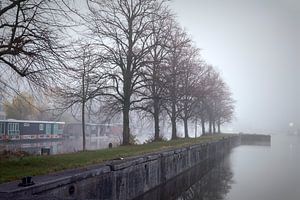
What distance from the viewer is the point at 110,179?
45.2 ft

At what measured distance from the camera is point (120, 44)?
28750mm

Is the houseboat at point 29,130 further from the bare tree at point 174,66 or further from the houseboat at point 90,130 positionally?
the bare tree at point 174,66

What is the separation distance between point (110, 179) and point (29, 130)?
55641mm

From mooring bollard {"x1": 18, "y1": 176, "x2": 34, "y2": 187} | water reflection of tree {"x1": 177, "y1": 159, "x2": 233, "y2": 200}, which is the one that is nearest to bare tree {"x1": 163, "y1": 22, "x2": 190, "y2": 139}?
water reflection of tree {"x1": 177, "y1": 159, "x2": 233, "y2": 200}

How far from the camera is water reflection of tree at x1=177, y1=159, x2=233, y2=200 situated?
21.3m

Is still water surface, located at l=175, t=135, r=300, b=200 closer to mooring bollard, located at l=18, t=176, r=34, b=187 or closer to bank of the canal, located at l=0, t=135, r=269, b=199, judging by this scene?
bank of the canal, located at l=0, t=135, r=269, b=199

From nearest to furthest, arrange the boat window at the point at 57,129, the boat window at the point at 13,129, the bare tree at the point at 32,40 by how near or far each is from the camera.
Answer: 1. the bare tree at the point at 32,40
2. the boat window at the point at 13,129
3. the boat window at the point at 57,129

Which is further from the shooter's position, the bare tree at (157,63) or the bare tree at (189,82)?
the bare tree at (189,82)

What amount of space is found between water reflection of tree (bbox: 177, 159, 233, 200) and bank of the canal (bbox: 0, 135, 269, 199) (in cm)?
171

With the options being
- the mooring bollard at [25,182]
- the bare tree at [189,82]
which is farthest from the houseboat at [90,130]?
the mooring bollard at [25,182]

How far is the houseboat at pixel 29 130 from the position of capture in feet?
191

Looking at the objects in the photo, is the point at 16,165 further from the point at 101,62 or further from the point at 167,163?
the point at 101,62

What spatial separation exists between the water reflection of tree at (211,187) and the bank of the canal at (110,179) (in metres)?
1.71

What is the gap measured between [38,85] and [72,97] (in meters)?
12.2
